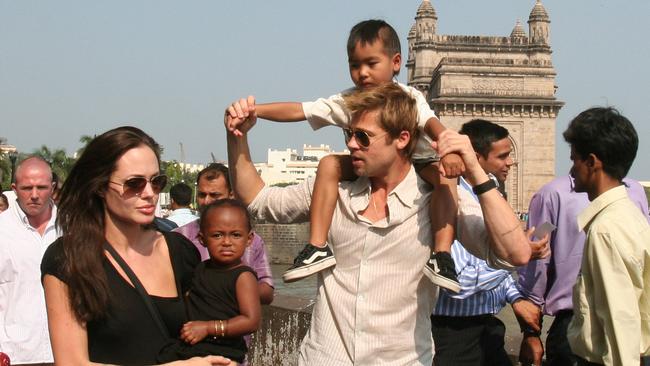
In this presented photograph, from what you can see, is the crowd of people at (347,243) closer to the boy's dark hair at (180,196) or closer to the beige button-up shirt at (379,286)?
the beige button-up shirt at (379,286)

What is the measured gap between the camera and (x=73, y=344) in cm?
338

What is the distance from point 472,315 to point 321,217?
1835 millimetres

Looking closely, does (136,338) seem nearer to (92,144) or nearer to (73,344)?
(73,344)

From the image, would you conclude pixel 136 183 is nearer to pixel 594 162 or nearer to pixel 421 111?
pixel 421 111

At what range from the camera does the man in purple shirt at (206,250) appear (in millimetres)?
5430

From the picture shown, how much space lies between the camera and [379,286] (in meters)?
3.83

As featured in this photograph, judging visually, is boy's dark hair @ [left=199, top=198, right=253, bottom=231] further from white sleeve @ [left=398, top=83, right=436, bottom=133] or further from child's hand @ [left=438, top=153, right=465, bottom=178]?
child's hand @ [left=438, top=153, right=465, bottom=178]

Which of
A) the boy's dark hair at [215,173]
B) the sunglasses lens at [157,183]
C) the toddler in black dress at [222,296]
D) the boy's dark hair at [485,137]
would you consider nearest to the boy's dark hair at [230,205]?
the toddler in black dress at [222,296]

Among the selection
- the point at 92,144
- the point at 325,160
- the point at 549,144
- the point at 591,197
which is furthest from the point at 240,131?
the point at 549,144

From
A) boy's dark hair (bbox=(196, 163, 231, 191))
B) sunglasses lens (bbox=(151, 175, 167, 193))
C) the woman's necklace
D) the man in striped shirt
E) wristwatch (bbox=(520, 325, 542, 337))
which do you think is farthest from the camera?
boy's dark hair (bbox=(196, 163, 231, 191))

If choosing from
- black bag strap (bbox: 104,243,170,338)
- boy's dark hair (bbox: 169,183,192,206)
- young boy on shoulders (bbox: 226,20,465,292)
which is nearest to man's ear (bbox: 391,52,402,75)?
young boy on shoulders (bbox: 226,20,465,292)

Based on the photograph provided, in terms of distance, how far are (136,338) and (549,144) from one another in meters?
67.3

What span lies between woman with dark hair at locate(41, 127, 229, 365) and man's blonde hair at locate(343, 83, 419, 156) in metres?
0.79

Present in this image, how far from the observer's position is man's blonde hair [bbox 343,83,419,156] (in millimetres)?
3842
